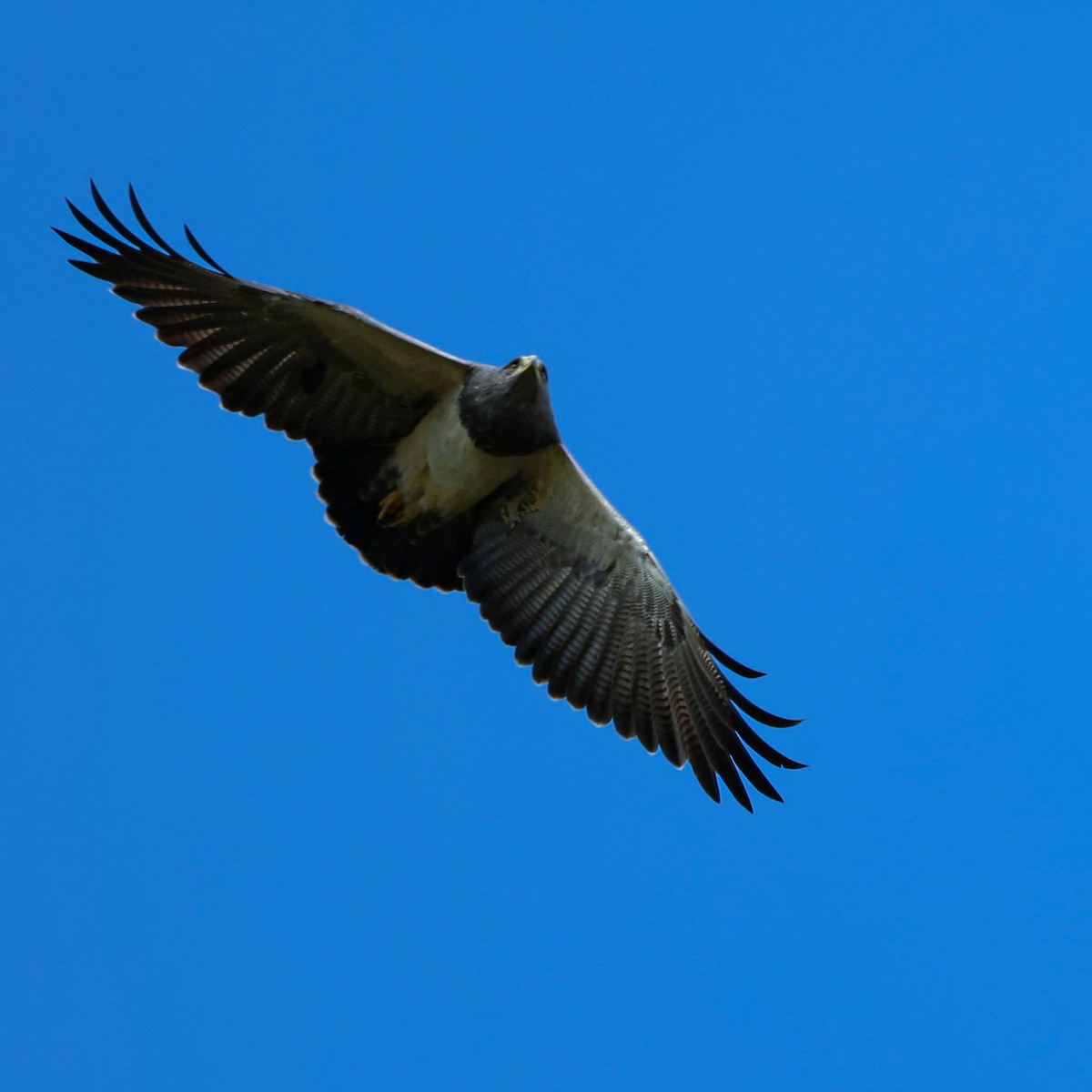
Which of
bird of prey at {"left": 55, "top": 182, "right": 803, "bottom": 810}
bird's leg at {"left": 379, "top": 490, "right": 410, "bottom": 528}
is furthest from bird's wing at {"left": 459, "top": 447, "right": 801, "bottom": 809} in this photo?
bird's leg at {"left": 379, "top": 490, "right": 410, "bottom": 528}

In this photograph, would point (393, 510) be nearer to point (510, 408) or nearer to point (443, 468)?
point (443, 468)

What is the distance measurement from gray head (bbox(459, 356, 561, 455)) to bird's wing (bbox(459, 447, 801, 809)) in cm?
71

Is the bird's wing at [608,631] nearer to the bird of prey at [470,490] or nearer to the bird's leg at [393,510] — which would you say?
the bird of prey at [470,490]

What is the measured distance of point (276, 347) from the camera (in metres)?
10.7

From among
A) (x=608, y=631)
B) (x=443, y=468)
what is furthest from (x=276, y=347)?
(x=608, y=631)

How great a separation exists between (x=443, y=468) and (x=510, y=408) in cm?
71

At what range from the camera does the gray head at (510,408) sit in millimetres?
10367

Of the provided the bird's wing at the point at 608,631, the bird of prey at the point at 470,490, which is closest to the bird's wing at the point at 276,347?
the bird of prey at the point at 470,490

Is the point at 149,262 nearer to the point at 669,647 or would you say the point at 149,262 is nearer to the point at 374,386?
the point at 374,386

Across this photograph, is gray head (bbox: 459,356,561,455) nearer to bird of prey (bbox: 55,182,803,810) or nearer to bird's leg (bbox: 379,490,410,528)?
bird of prey (bbox: 55,182,803,810)

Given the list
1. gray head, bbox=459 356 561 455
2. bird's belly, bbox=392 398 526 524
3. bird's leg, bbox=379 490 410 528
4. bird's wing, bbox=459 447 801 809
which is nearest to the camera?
gray head, bbox=459 356 561 455

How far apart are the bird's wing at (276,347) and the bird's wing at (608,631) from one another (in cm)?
103

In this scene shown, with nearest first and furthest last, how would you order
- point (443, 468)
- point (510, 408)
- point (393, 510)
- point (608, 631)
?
point (510, 408), point (443, 468), point (393, 510), point (608, 631)

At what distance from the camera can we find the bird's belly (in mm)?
10719
